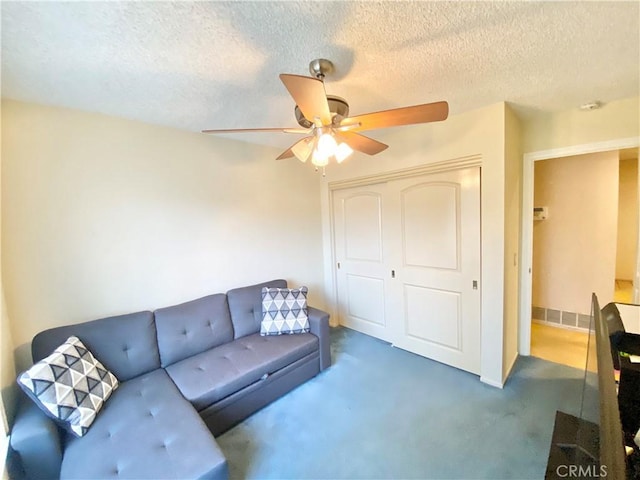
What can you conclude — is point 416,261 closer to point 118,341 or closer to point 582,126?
point 582,126

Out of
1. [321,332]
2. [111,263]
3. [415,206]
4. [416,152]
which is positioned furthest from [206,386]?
[416,152]

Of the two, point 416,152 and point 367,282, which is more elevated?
point 416,152

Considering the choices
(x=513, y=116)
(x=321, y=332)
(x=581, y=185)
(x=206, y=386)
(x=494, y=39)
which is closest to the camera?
(x=494, y=39)

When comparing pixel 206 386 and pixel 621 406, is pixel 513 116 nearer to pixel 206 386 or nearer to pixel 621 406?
pixel 621 406

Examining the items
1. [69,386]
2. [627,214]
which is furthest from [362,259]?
[627,214]

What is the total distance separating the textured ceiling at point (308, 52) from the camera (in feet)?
3.67

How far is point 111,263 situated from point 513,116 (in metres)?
3.59

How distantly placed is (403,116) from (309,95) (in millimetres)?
517

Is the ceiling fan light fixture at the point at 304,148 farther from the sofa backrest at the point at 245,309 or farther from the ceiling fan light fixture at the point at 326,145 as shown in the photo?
the sofa backrest at the point at 245,309

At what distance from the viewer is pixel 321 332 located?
8.34 feet

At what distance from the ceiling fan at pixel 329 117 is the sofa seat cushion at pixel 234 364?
161 centimetres

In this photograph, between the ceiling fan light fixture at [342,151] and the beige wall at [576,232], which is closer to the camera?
the ceiling fan light fixture at [342,151]

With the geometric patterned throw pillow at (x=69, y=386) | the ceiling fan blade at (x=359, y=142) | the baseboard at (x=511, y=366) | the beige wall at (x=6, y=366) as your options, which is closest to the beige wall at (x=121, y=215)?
the beige wall at (x=6, y=366)

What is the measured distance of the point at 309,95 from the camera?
1180 mm
